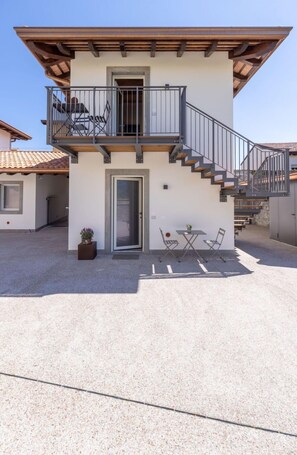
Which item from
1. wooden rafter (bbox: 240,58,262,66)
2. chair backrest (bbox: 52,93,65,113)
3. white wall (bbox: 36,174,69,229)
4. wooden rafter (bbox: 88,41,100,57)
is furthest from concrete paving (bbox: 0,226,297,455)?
white wall (bbox: 36,174,69,229)

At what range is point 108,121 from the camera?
761 centimetres

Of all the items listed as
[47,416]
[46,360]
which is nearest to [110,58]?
[46,360]

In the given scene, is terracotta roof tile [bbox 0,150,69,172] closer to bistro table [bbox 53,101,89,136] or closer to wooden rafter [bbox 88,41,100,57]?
bistro table [bbox 53,101,89,136]

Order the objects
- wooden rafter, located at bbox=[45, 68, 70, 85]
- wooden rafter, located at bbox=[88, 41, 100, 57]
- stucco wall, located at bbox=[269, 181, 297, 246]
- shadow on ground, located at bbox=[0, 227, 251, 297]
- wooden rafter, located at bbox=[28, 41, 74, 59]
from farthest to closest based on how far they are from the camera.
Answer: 1. stucco wall, located at bbox=[269, 181, 297, 246]
2. wooden rafter, located at bbox=[45, 68, 70, 85]
3. wooden rafter, located at bbox=[28, 41, 74, 59]
4. wooden rafter, located at bbox=[88, 41, 100, 57]
5. shadow on ground, located at bbox=[0, 227, 251, 297]

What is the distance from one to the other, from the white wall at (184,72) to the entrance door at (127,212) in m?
3.16

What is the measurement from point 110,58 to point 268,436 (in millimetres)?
9290

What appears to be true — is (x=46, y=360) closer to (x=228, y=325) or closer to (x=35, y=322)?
(x=35, y=322)

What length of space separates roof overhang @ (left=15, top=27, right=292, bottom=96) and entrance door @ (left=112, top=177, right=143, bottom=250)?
154 inches

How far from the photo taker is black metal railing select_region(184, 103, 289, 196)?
6836 mm

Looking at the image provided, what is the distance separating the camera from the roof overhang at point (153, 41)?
22.1 ft

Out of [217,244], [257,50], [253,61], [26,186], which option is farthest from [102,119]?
[26,186]

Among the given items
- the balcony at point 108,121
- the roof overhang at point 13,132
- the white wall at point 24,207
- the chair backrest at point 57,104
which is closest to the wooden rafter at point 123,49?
the balcony at point 108,121

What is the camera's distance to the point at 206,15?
310 inches

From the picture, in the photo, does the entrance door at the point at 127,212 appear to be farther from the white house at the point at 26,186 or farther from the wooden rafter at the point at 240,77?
the wooden rafter at the point at 240,77
